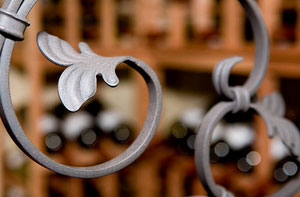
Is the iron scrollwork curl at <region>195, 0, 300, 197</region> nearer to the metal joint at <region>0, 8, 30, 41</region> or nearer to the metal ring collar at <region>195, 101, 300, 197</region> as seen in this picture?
the metal ring collar at <region>195, 101, 300, 197</region>

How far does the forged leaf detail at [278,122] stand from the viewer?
0.26m

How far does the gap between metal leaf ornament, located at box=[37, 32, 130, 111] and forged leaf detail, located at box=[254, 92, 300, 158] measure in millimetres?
107

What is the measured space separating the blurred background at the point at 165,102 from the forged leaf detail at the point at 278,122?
49 centimetres

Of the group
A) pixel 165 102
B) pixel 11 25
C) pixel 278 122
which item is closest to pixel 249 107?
pixel 278 122

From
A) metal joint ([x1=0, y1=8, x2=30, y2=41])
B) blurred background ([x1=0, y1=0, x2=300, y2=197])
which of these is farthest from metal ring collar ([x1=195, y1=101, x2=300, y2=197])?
blurred background ([x1=0, y1=0, x2=300, y2=197])

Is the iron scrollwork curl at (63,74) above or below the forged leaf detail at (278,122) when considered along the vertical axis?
above

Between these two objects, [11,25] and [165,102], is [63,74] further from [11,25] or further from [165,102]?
[165,102]

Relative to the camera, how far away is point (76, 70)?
19 cm

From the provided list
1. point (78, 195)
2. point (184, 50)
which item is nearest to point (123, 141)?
point (78, 195)

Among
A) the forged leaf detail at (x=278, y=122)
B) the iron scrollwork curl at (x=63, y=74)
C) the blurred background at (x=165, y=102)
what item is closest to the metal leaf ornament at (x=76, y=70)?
the iron scrollwork curl at (x=63, y=74)

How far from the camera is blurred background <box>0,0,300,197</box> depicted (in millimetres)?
888

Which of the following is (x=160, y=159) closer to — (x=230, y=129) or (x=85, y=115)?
Answer: (x=230, y=129)

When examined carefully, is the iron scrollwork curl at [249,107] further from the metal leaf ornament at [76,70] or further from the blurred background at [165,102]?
the blurred background at [165,102]

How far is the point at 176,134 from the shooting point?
143 centimetres
